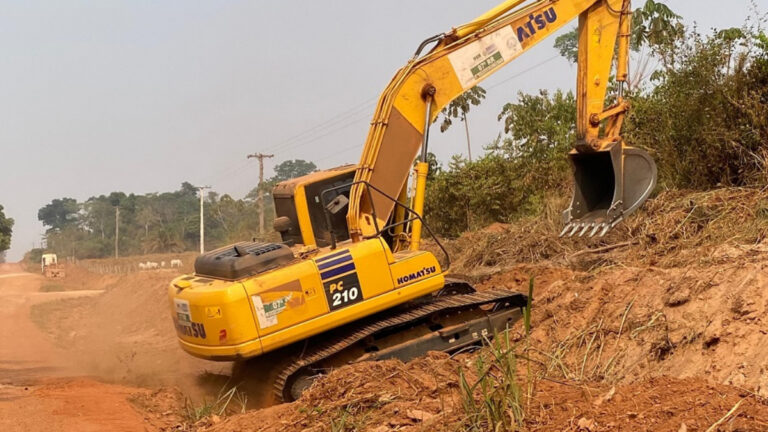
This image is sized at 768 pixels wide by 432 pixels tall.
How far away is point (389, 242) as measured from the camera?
774cm

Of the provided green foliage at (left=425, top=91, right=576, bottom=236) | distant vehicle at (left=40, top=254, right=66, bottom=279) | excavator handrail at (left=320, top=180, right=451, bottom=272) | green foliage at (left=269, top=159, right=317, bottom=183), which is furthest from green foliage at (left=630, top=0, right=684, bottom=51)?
green foliage at (left=269, top=159, right=317, bottom=183)

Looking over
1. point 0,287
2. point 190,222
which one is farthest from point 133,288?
point 190,222

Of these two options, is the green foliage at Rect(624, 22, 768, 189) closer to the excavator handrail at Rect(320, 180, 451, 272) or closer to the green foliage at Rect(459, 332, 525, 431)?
the excavator handrail at Rect(320, 180, 451, 272)

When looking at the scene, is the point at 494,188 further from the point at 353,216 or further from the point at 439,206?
the point at 353,216

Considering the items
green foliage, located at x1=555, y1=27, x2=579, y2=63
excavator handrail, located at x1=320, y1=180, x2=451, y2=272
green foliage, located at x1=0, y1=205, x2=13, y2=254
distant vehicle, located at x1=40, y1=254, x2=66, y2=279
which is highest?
green foliage, located at x1=555, y1=27, x2=579, y2=63

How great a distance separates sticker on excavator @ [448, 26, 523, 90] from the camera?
7.58 meters

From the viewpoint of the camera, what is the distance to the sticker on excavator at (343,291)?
6.58 m

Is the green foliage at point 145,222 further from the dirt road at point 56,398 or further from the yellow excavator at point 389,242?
the yellow excavator at point 389,242

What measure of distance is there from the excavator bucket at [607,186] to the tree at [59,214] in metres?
88.5

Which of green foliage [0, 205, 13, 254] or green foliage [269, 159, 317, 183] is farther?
green foliage [269, 159, 317, 183]

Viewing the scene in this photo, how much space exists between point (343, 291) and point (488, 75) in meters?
2.95

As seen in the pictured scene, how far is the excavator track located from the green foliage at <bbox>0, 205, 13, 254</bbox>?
4584cm

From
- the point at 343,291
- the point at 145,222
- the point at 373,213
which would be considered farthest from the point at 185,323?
the point at 145,222

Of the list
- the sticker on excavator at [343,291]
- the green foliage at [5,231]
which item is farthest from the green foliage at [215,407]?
the green foliage at [5,231]
